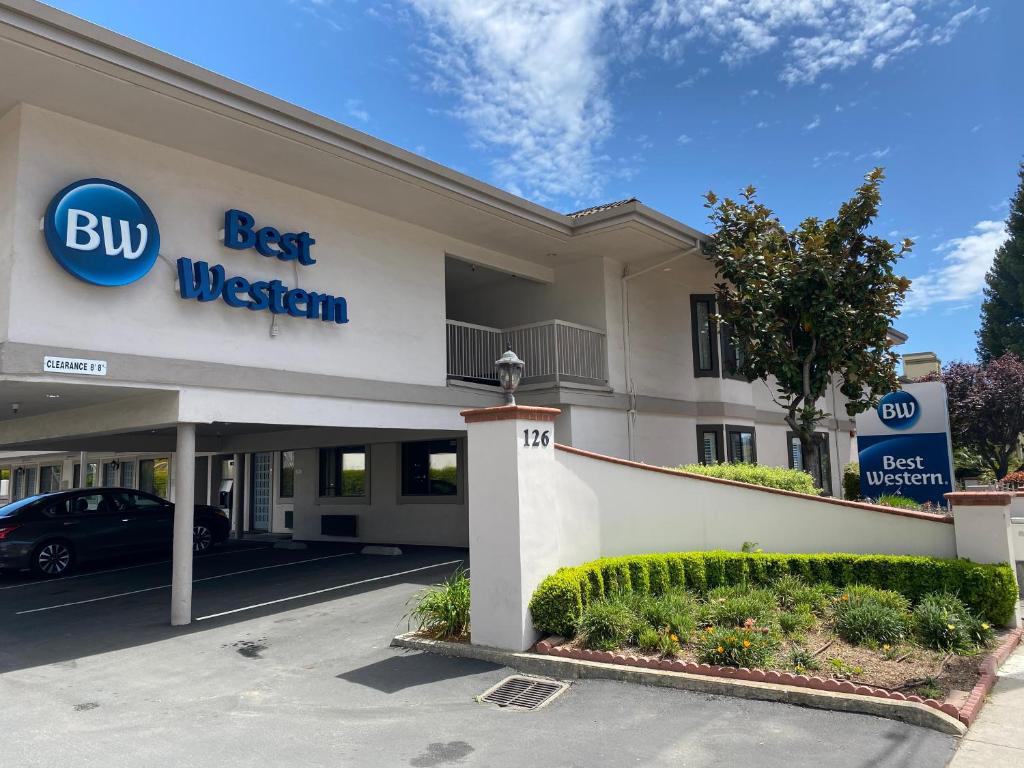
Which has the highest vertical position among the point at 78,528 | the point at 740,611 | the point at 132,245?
the point at 132,245

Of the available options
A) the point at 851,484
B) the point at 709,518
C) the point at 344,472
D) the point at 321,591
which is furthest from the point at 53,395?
the point at 851,484

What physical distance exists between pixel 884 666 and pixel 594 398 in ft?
27.9

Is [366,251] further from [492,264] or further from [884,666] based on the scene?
[884,666]

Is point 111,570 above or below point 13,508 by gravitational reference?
below

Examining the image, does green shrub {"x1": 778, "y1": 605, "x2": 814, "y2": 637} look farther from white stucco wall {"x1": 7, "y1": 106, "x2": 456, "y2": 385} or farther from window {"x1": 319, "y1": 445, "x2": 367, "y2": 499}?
window {"x1": 319, "y1": 445, "x2": 367, "y2": 499}

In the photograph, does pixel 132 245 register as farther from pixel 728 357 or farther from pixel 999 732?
pixel 728 357

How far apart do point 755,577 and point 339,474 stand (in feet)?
41.8

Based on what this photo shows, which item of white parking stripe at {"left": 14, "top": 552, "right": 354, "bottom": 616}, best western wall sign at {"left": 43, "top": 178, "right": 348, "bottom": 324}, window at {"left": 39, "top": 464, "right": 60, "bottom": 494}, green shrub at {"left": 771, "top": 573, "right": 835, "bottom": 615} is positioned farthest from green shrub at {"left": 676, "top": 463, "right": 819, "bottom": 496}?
window at {"left": 39, "top": 464, "right": 60, "bottom": 494}

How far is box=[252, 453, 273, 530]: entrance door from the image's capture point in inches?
889

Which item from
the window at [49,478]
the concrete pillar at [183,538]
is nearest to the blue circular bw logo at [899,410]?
the concrete pillar at [183,538]

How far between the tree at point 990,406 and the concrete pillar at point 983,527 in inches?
609

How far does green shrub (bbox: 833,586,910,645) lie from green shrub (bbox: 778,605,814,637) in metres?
0.26

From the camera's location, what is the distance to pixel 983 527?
8211 millimetres

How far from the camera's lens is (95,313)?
29.2 feet
